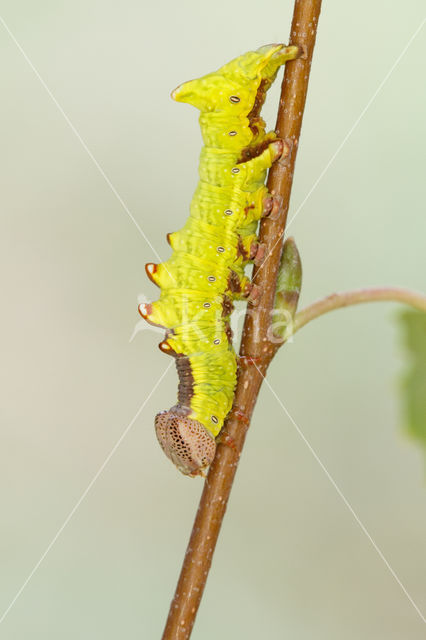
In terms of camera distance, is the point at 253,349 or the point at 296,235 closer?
the point at 253,349

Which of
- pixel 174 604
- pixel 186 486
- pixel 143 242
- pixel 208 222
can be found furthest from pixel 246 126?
pixel 186 486

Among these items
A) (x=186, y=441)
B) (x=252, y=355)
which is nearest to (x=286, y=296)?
(x=252, y=355)

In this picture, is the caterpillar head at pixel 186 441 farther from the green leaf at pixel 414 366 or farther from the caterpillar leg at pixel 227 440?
the green leaf at pixel 414 366

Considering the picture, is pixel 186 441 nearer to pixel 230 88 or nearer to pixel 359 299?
pixel 359 299

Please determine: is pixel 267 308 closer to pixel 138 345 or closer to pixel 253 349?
pixel 253 349

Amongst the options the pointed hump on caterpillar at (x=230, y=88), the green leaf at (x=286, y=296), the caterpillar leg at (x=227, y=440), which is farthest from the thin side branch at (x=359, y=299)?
the pointed hump on caterpillar at (x=230, y=88)

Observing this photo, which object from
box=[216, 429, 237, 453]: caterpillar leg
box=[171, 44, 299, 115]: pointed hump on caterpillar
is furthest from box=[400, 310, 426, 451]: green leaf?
box=[171, 44, 299, 115]: pointed hump on caterpillar
